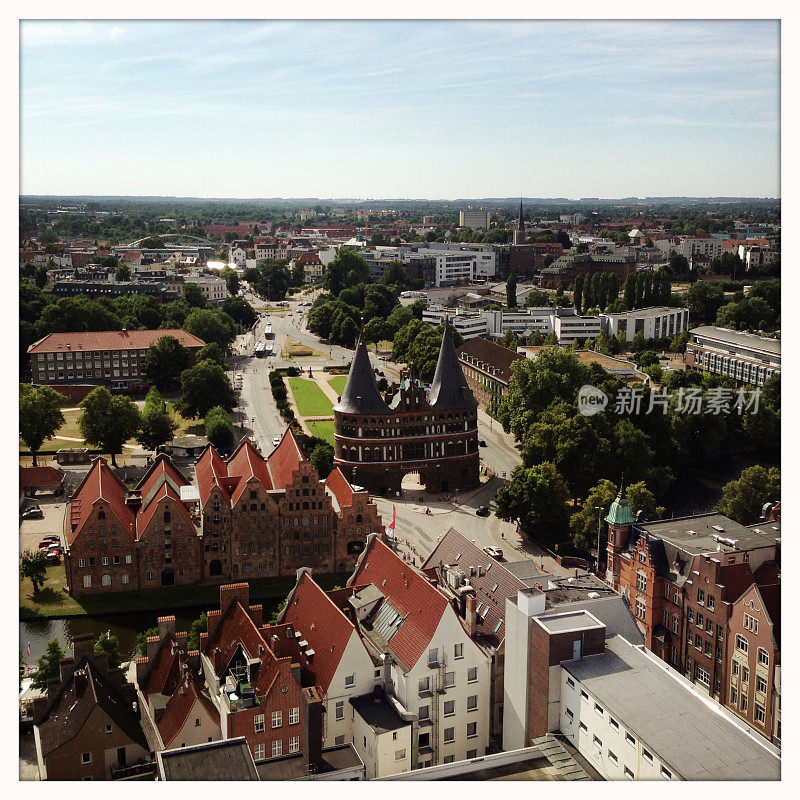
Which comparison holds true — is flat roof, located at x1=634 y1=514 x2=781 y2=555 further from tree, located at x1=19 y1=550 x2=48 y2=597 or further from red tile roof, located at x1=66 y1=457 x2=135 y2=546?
tree, located at x1=19 y1=550 x2=48 y2=597

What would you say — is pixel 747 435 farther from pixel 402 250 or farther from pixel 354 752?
pixel 402 250

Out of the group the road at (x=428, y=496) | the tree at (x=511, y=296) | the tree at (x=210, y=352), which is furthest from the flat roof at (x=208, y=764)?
the tree at (x=511, y=296)

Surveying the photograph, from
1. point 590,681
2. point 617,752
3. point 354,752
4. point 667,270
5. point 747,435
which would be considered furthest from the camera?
point 667,270

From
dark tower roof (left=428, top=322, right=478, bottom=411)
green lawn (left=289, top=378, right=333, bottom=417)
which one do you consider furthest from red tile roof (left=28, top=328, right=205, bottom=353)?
dark tower roof (left=428, top=322, right=478, bottom=411)

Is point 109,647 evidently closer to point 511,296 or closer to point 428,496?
point 428,496

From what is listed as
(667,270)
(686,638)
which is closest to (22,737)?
(686,638)

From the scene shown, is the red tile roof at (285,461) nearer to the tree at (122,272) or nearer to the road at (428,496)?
the road at (428,496)

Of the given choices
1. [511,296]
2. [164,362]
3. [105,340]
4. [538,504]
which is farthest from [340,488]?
[511,296]
